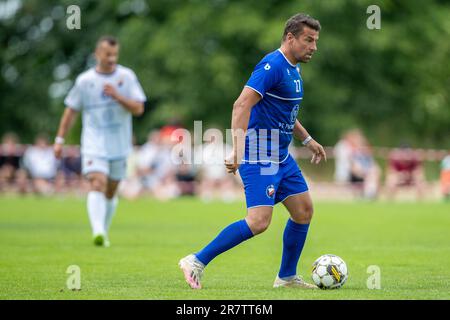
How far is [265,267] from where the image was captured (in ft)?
35.4

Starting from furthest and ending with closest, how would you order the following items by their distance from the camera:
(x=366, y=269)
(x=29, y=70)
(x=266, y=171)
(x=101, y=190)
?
(x=29, y=70), (x=101, y=190), (x=366, y=269), (x=266, y=171)

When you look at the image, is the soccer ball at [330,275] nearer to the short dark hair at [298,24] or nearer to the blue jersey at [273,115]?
the blue jersey at [273,115]

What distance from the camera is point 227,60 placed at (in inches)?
1614

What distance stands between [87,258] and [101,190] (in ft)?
6.20

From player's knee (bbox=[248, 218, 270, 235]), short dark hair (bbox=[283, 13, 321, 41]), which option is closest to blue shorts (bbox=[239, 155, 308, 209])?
player's knee (bbox=[248, 218, 270, 235])

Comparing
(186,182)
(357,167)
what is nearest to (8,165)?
(186,182)

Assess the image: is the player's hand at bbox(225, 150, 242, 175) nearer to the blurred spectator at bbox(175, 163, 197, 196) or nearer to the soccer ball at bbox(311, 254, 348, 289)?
the soccer ball at bbox(311, 254, 348, 289)

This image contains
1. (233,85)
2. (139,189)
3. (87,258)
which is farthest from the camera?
(233,85)

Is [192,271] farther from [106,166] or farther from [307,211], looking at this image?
[106,166]

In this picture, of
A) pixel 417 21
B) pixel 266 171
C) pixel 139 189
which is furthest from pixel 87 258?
pixel 417 21

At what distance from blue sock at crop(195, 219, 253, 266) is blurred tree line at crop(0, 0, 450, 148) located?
31548 mm

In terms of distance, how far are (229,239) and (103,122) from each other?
18.3ft

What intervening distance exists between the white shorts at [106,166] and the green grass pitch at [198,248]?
3.31ft
